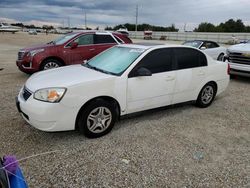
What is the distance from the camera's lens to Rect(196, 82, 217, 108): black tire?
17.3 ft

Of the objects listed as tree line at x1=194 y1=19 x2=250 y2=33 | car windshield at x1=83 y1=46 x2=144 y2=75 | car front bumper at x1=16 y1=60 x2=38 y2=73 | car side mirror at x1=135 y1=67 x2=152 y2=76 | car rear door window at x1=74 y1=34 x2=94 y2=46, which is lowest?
car front bumper at x1=16 y1=60 x2=38 y2=73

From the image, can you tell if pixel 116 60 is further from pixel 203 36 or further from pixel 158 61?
pixel 203 36

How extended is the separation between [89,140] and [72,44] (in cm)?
524

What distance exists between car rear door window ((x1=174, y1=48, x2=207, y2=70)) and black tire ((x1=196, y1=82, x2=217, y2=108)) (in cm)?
56

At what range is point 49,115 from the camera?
3336 millimetres

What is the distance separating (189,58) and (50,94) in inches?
117

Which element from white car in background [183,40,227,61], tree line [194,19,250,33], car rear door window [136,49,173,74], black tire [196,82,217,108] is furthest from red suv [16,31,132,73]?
tree line [194,19,250,33]

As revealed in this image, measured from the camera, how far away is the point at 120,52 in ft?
15.3

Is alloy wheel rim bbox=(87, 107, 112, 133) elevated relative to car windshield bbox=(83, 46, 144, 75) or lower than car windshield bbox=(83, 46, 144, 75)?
lower

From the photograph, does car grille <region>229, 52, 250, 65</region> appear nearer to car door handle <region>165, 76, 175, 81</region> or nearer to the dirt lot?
the dirt lot

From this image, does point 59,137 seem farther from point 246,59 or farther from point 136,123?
point 246,59

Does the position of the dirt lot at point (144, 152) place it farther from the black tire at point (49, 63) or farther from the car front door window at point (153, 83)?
the black tire at point (49, 63)

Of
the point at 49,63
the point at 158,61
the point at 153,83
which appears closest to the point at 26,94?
the point at 153,83

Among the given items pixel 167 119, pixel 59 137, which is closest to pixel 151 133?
pixel 167 119
